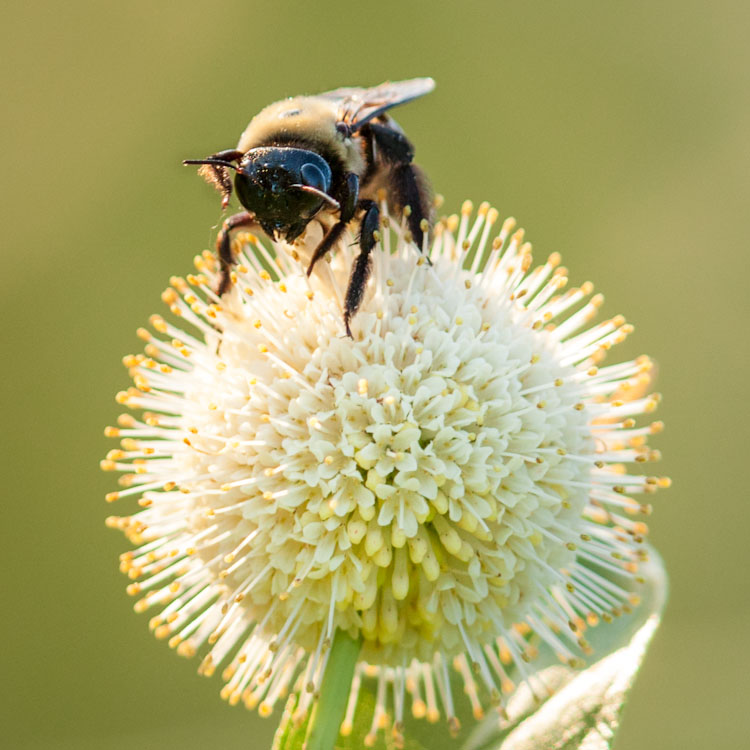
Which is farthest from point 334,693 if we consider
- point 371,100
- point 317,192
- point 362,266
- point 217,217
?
point 217,217

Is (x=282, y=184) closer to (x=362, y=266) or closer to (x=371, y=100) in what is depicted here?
(x=362, y=266)

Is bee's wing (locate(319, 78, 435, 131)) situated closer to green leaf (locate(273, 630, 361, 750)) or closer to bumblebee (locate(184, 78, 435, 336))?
bumblebee (locate(184, 78, 435, 336))

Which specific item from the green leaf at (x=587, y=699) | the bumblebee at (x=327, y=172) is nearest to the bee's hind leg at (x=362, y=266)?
the bumblebee at (x=327, y=172)

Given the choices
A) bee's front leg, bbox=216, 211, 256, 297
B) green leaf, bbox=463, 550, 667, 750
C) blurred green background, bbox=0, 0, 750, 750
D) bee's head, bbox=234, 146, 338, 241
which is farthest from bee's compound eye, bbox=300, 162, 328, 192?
blurred green background, bbox=0, 0, 750, 750

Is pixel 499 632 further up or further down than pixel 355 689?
further up

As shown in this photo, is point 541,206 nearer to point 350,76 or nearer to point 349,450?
point 350,76

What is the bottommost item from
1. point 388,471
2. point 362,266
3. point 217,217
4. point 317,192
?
point 388,471

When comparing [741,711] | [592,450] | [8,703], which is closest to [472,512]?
[592,450]
